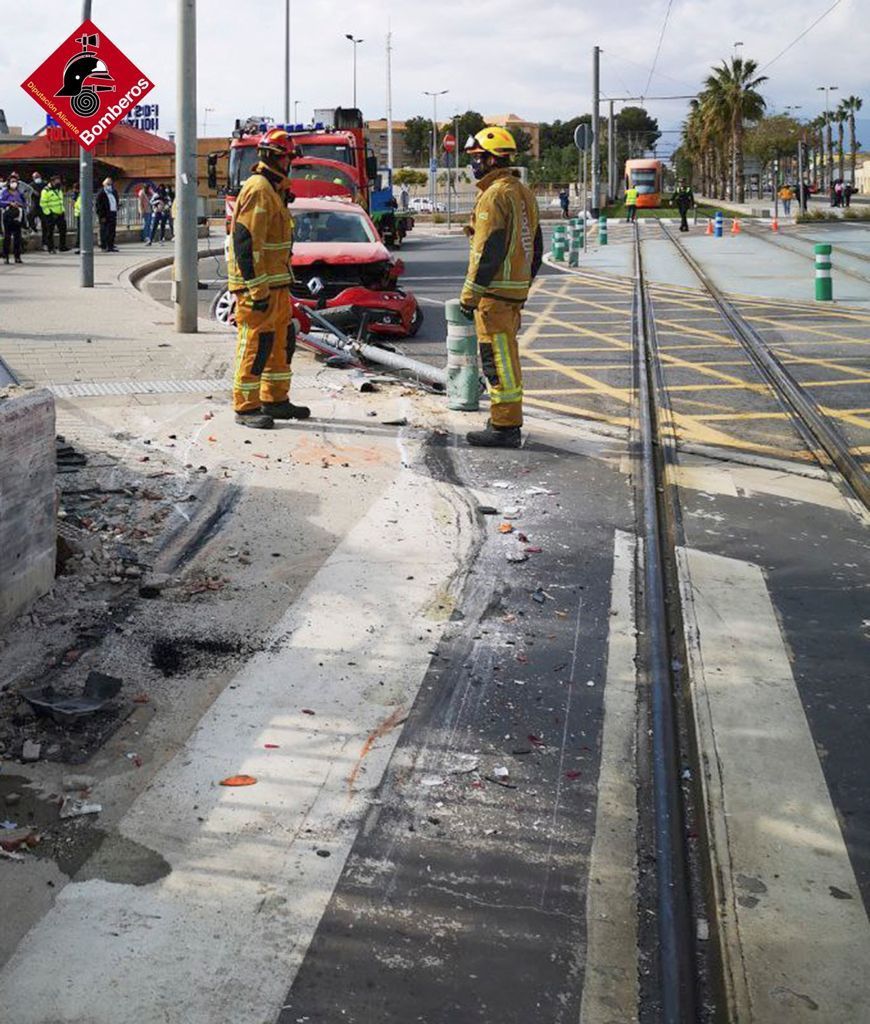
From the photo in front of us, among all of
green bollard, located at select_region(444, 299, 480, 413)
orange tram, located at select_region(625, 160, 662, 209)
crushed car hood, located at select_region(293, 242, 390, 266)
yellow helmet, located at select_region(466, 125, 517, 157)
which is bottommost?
green bollard, located at select_region(444, 299, 480, 413)

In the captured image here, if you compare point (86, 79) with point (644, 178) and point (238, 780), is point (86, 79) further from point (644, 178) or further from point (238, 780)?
point (644, 178)

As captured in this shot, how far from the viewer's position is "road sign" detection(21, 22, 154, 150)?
1684 centimetres

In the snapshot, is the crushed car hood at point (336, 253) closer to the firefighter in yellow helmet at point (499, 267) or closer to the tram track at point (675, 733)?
the tram track at point (675, 733)

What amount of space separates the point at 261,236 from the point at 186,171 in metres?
5.25

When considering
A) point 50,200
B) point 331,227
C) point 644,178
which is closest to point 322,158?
point 50,200

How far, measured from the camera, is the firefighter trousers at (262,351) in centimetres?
953

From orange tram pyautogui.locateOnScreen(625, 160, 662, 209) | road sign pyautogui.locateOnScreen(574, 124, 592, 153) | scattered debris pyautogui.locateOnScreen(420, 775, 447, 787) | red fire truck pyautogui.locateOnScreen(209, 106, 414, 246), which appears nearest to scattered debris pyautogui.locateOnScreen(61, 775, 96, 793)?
scattered debris pyautogui.locateOnScreen(420, 775, 447, 787)

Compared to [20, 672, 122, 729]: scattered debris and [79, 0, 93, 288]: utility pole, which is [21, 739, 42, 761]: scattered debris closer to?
[20, 672, 122, 729]: scattered debris

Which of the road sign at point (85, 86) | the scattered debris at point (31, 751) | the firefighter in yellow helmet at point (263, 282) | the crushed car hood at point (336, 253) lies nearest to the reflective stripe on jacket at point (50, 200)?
the road sign at point (85, 86)

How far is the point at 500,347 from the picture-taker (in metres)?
9.22

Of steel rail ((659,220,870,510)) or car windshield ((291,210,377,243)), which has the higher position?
car windshield ((291,210,377,243))

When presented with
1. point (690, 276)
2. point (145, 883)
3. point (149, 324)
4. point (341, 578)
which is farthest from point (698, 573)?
point (690, 276)

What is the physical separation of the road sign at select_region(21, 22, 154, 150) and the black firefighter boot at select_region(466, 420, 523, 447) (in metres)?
9.43

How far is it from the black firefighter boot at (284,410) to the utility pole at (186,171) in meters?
4.48
